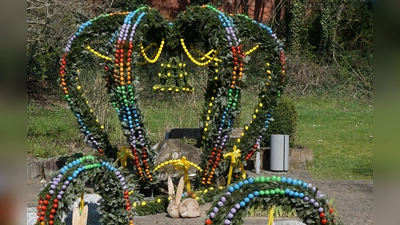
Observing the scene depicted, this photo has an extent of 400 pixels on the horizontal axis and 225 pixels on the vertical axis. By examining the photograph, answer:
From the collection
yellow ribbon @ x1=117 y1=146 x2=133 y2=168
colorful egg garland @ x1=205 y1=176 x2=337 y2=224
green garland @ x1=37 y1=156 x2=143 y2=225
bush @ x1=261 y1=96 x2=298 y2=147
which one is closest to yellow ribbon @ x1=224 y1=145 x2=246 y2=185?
yellow ribbon @ x1=117 y1=146 x2=133 y2=168

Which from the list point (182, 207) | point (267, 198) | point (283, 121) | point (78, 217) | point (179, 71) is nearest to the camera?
point (267, 198)

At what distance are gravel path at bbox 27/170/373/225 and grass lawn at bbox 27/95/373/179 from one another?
0.54 m

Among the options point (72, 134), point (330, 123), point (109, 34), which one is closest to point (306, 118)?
point (330, 123)

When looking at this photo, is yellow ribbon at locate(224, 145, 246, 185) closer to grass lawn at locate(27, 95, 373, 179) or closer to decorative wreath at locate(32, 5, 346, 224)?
decorative wreath at locate(32, 5, 346, 224)

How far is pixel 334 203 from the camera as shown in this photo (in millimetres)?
8469

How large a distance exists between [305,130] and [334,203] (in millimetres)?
6434

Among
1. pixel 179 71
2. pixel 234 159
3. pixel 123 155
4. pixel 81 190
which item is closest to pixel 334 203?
pixel 234 159

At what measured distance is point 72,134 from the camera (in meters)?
13.0

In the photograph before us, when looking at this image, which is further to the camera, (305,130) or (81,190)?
(305,130)

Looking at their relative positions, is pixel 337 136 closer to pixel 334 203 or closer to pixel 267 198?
pixel 334 203

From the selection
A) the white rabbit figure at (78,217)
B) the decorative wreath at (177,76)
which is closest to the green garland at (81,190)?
the white rabbit figure at (78,217)

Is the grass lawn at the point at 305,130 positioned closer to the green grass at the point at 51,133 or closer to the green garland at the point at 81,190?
the green grass at the point at 51,133
